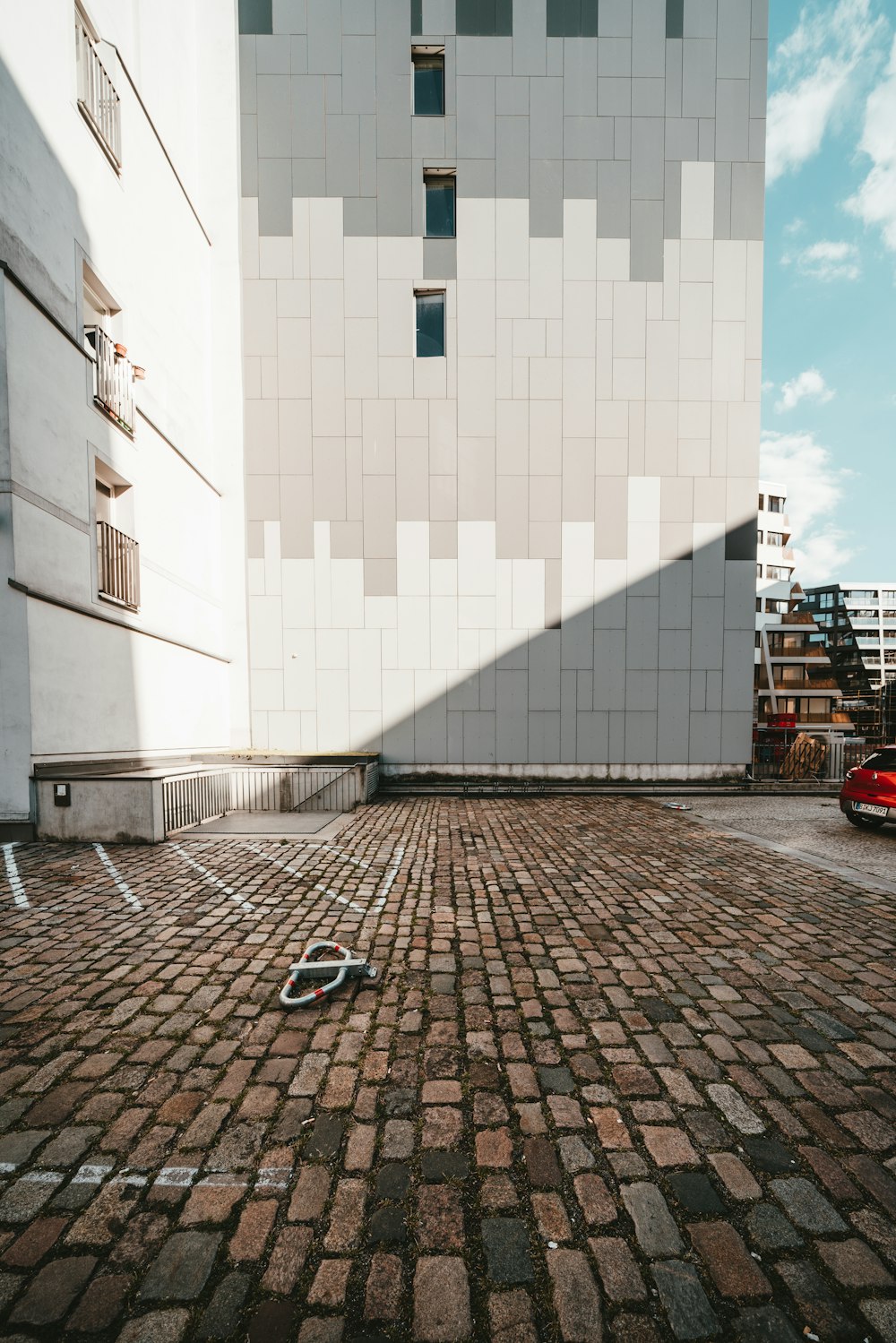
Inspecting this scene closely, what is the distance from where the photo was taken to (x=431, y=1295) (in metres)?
1.97

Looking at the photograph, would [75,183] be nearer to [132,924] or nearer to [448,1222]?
[132,924]

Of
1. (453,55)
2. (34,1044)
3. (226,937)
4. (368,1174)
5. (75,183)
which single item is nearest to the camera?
(368,1174)

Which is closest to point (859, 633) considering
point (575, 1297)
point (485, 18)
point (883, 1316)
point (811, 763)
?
point (811, 763)

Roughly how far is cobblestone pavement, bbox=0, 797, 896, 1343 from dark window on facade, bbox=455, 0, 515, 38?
1985cm

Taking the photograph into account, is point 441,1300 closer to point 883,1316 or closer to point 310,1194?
point 310,1194

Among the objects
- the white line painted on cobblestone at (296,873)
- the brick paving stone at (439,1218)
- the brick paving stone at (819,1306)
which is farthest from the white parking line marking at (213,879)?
the brick paving stone at (819,1306)

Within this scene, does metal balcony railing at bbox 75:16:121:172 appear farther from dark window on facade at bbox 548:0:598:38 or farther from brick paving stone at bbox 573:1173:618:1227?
brick paving stone at bbox 573:1173:618:1227

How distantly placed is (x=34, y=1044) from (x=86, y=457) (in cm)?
934

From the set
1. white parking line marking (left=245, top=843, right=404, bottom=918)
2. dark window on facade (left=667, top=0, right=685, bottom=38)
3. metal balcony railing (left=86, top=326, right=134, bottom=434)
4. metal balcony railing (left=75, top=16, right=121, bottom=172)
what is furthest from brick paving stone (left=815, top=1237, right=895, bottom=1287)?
dark window on facade (left=667, top=0, right=685, bottom=38)

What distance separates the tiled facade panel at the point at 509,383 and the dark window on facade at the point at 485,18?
0.22 feet

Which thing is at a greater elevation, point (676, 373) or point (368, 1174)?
point (676, 373)

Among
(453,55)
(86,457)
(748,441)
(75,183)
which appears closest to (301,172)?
(453,55)

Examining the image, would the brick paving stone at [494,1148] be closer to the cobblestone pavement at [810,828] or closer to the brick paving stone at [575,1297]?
the brick paving stone at [575,1297]

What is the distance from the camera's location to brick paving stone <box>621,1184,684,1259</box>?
2129 millimetres
